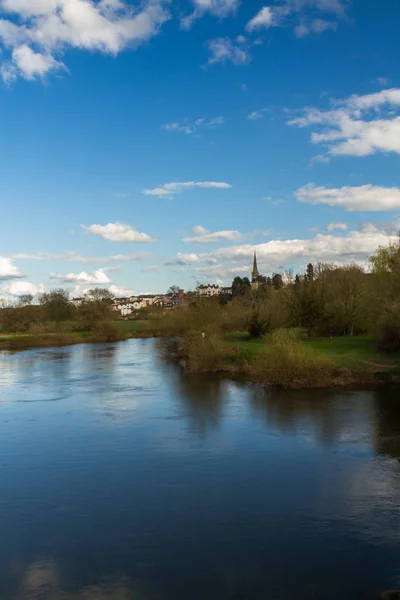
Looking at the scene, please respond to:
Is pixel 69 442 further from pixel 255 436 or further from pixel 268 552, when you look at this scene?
pixel 268 552

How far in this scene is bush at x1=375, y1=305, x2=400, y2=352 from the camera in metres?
34.1

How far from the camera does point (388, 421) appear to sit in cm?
2270

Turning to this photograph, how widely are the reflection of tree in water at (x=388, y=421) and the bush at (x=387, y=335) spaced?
196 inches

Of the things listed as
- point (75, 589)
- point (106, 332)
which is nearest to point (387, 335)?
point (75, 589)

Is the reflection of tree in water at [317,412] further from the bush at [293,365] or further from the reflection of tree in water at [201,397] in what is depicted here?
the reflection of tree in water at [201,397]

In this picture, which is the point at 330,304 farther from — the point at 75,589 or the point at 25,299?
the point at 25,299

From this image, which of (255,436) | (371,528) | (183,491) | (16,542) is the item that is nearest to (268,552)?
(371,528)

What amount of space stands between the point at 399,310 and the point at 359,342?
11.2 m

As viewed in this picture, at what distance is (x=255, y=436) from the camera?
21.3 m

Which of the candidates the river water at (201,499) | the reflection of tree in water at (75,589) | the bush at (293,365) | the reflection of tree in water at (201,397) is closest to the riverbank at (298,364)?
the bush at (293,365)

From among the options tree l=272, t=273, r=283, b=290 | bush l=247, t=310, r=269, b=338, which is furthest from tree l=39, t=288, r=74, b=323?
bush l=247, t=310, r=269, b=338

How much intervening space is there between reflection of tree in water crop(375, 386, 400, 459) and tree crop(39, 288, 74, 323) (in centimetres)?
6672

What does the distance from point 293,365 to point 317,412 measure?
7086mm

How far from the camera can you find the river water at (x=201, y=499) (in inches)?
417
